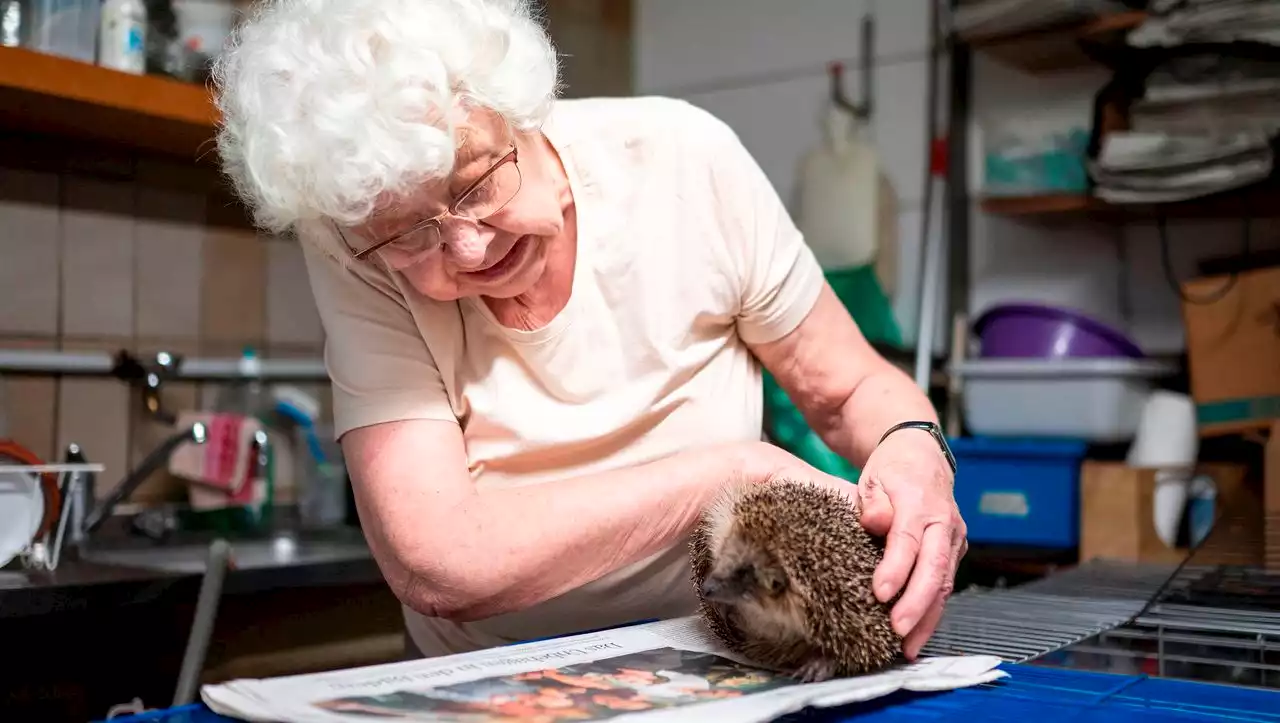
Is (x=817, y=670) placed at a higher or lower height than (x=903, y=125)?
lower

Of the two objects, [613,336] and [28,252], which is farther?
[28,252]

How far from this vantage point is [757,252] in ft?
3.86

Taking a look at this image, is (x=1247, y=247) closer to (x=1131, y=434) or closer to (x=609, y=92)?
(x=1131, y=434)

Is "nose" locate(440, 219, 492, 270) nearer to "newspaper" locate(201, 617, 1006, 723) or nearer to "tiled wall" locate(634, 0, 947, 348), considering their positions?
"newspaper" locate(201, 617, 1006, 723)

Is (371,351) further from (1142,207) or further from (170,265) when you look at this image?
(1142,207)

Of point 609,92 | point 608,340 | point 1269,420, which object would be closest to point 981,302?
point 1269,420

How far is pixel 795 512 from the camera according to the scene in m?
0.87

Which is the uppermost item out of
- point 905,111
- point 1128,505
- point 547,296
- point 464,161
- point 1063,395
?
point 905,111

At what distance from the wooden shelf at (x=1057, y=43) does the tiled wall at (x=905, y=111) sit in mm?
62

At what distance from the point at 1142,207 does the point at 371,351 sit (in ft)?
6.06

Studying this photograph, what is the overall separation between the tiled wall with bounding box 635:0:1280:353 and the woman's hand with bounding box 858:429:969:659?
1.78m

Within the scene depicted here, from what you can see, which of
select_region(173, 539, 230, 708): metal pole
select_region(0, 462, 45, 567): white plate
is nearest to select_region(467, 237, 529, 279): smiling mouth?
select_region(173, 539, 230, 708): metal pole

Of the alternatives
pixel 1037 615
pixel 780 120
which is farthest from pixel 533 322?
pixel 780 120

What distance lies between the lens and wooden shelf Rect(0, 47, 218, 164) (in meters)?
1.67
